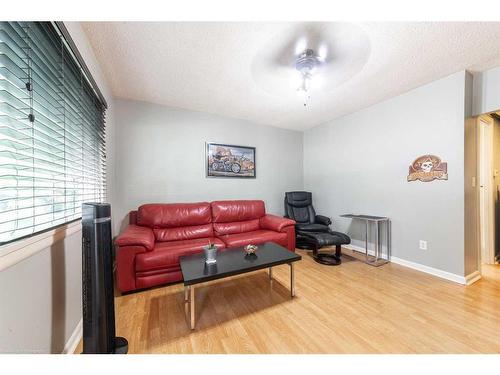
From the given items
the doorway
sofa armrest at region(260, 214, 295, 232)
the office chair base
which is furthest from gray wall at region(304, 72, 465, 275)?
sofa armrest at region(260, 214, 295, 232)

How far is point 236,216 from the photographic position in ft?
10.0

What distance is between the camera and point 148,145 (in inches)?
111

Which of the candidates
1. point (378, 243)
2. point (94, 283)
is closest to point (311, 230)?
point (378, 243)

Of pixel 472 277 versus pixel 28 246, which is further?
pixel 472 277

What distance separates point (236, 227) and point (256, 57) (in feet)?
7.35

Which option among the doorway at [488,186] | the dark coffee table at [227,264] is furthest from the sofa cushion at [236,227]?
the doorway at [488,186]

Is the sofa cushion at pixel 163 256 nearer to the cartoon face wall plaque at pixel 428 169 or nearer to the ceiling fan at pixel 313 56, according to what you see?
the ceiling fan at pixel 313 56

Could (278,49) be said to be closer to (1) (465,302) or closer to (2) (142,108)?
(2) (142,108)

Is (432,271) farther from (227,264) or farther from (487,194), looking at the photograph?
(227,264)

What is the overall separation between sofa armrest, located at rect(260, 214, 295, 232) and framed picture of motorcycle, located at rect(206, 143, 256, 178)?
0.93 m

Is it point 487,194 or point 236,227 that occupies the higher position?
point 487,194

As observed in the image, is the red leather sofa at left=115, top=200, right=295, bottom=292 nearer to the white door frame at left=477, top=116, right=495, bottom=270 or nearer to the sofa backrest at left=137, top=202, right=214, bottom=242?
the sofa backrest at left=137, top=202, right=214, bottom=242

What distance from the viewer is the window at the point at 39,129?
0.77 meters

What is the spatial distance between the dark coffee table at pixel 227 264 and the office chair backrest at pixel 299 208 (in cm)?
167
